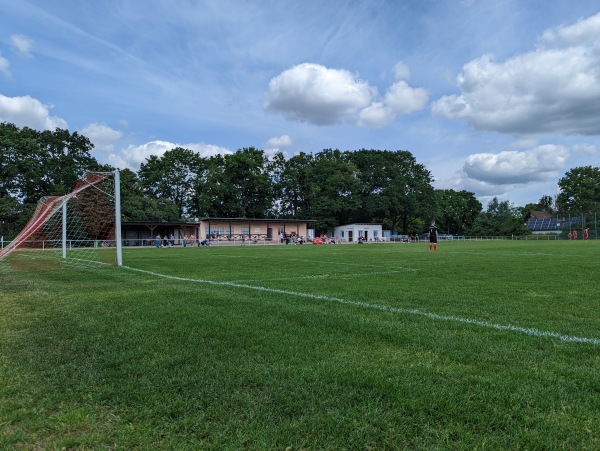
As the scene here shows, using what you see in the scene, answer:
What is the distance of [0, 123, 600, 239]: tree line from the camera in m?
62.6

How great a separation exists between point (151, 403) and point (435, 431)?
1892mm

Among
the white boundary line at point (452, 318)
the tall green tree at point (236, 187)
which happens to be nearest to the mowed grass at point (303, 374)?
the white boundary line at point (452, 318)

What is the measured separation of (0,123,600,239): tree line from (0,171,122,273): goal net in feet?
120

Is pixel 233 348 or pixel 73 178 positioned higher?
pixel 73 178

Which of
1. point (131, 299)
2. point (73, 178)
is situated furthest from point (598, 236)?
point (73, 178)

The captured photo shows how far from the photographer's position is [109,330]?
5.03m

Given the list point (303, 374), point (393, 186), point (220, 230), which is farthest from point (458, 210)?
point (303, 374)

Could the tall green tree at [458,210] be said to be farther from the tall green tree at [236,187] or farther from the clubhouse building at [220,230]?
the clubhouse building at [220,230]

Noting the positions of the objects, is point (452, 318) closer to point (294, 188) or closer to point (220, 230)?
point (220, 230)

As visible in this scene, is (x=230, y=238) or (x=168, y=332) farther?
(x=230, y=238)

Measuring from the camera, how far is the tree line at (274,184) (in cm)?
6262

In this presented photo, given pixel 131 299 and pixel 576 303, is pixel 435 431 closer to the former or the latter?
pixel 576 303

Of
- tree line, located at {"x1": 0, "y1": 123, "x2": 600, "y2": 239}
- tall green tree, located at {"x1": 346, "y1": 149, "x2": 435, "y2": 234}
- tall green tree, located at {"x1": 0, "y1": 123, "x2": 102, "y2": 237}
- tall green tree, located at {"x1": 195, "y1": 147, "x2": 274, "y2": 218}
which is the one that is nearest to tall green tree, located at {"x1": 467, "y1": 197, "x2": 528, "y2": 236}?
tree line, located at {"x1": 0, "y1": 123, "x2": 600, "y2": 239}

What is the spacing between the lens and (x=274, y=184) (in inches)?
3137
